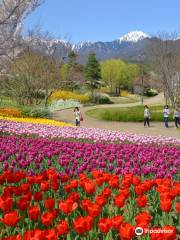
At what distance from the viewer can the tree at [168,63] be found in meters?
42.1

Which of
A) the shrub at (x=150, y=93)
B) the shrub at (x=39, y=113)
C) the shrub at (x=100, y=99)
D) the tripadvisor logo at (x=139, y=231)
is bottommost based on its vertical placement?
the tripadvisor logo at (x=139, y=231)

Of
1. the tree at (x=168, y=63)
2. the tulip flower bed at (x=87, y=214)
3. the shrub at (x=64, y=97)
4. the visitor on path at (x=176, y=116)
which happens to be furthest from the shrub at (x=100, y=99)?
the tulip flower bed at (x=87, y=214)

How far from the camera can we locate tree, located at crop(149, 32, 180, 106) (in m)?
42.1

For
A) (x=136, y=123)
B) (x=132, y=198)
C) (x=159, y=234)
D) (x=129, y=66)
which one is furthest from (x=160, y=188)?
(x=129, y=66)

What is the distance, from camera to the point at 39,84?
40.2m

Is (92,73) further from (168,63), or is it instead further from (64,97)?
(168,63)

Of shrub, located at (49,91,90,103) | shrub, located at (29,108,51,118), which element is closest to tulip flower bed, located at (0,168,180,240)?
shrub, located at (29,108,51,118)

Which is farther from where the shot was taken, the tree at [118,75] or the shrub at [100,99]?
the tree at [118,75]

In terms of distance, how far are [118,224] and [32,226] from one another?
3.74 feet

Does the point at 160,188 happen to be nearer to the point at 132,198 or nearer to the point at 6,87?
the point at 132,198

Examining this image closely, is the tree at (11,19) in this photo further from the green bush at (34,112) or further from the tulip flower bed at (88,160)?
the tulip flower bed at (88,160)

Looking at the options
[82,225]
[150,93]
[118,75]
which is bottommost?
[82,225]

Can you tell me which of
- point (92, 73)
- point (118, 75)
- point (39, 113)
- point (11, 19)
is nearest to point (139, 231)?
point (11, 19)

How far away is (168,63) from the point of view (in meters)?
42.9
